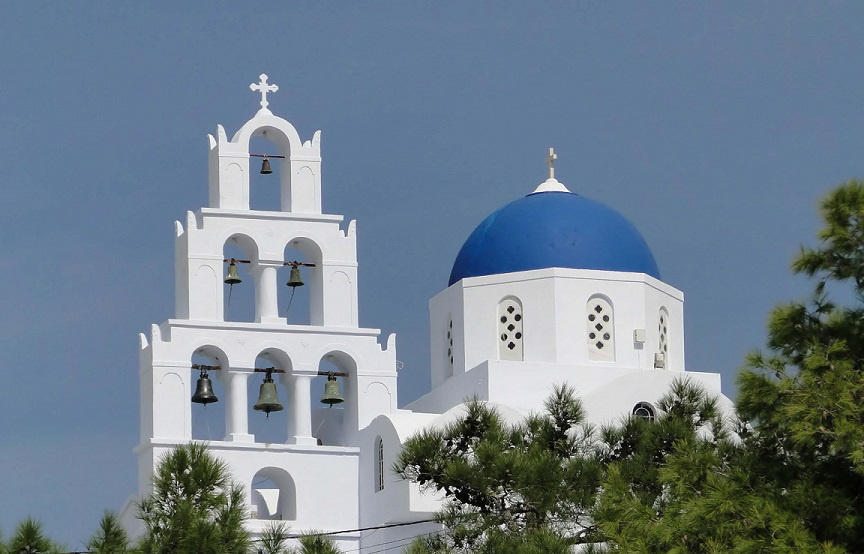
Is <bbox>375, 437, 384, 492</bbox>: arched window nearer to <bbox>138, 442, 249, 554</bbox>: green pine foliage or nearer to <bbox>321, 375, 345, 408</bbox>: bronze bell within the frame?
<bbox>321, 375, 345, 408</bbox>: bronze bell

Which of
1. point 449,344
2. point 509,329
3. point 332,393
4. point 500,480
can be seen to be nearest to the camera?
point 500,480

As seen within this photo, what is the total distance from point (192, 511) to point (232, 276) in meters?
11.9

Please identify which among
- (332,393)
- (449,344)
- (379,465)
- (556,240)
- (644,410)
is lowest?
(379,465)

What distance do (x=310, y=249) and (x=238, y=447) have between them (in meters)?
3.61

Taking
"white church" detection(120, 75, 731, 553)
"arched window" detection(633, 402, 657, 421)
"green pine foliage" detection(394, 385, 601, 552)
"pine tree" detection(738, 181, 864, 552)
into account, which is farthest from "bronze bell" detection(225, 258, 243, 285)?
"pine tree" detection(738, 181, 864, 552)

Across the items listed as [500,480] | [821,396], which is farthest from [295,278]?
[821,396]

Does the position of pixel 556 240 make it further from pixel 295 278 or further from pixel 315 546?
pixel 315 546

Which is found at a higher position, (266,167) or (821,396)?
(266,167)

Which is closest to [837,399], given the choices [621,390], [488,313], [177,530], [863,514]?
[863,514]

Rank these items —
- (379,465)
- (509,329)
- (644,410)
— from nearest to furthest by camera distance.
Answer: (644,410) < (379,465) < (509,329)

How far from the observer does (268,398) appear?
33844 millimetres

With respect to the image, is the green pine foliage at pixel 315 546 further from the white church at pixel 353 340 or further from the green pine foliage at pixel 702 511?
the white church at pixel 353 340

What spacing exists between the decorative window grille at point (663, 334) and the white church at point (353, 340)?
23mm

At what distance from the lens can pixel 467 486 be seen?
2425 centimetres
